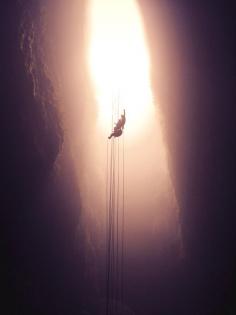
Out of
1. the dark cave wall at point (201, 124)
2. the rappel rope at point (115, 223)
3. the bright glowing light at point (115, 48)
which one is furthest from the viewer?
the rappel rope at point (115, 223)

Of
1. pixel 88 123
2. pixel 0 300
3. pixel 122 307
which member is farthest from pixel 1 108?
pixel 122 307

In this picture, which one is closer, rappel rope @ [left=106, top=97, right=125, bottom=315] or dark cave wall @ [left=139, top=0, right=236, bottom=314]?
dark cave wall @ [left=139, top=0, right=236, bottom=314]

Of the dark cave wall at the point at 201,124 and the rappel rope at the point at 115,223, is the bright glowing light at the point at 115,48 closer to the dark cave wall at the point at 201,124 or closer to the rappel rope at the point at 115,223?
the rappel rope at the point at 115,223

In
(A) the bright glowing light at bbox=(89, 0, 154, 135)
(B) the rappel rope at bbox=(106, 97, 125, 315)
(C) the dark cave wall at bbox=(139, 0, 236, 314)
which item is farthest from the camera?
(B) the rappel rope at bbox=(106, 97, 125, 315)

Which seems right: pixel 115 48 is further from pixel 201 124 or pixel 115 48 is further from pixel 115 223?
pixel 115 223

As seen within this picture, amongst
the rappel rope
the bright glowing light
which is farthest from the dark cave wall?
the rappel rope

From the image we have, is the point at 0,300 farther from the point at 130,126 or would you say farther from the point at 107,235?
the point at 130,126

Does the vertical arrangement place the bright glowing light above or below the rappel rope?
above

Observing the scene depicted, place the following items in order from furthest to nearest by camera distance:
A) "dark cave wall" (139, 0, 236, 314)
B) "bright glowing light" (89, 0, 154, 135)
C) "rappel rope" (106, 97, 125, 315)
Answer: "rappel rope" (106, 97, 125, 315) < "bright glowing light" (89, 0, 154, 135) < "dark cave wall" (139, 0, 236, 314)

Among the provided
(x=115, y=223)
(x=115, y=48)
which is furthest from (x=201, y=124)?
(x=115, y=223)

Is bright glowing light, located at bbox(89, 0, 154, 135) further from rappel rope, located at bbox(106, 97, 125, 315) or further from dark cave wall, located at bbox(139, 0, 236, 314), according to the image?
dark cave wall, located at bbox(139, 0, 236, 314)

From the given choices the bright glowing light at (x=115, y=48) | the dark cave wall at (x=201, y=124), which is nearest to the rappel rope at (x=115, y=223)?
the bright glowing light at (x=115, y=48)

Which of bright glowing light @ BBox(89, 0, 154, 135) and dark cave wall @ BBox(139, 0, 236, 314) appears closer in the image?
dark cave wall @ BBox(139, 0, 236, 314)
